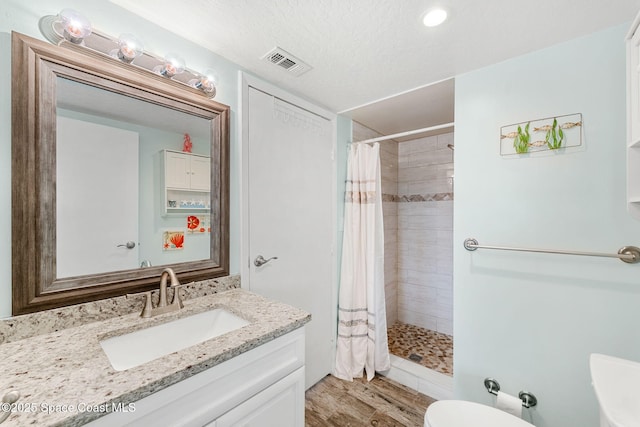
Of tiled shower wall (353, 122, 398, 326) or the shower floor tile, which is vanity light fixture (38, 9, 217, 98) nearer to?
tiled shower wall (353, 122, 398, 326)

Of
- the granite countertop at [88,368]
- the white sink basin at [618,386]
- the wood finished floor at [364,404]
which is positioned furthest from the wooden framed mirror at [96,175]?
the white sink basin at [618,386]

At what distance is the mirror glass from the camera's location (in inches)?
37.1

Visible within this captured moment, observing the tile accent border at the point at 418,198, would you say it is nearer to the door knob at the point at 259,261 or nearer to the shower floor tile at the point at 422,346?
the shower floor tile at the point at 422,346

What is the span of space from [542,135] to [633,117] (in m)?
0.38

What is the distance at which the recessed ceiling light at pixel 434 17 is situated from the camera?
3.51 feet

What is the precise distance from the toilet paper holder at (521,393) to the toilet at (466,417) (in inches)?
10.5

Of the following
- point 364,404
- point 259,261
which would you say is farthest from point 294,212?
point 364,404

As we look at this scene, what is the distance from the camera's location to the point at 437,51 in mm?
1347

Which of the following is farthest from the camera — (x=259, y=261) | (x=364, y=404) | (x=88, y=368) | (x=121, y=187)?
(x=364, y=404)

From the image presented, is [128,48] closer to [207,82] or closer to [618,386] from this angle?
[207,82]

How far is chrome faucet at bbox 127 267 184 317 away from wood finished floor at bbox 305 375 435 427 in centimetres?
121

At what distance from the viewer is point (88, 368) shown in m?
0.70

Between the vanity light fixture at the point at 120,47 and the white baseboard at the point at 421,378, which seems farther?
the white baseboard at the point at 421,378

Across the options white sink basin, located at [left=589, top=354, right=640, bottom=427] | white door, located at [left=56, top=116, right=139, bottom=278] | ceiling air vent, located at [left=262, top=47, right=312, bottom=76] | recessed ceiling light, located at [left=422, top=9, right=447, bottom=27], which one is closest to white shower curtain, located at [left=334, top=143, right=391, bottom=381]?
ceiling air vent, located at [left=262, top=47, right=312, bottom=76]
